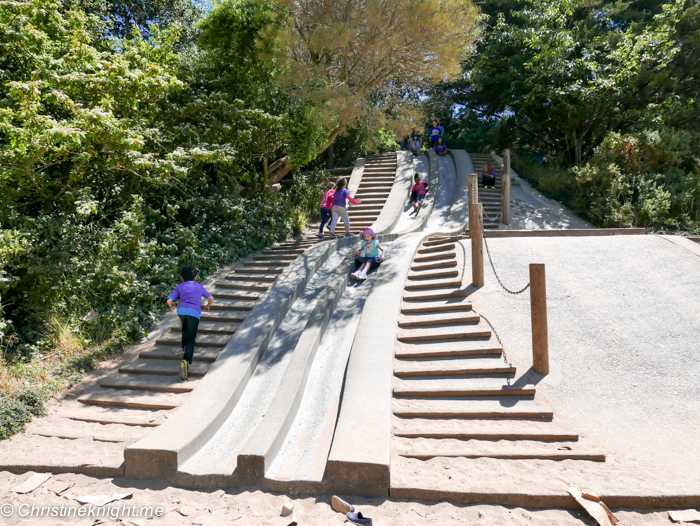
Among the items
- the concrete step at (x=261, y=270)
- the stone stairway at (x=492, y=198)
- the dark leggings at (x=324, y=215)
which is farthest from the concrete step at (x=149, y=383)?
the stone stairway at (x=492, y=198)

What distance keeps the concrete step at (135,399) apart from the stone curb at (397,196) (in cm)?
712

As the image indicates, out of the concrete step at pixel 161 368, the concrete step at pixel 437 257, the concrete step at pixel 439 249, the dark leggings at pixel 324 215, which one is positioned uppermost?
the dark leggings at pixel 324 215

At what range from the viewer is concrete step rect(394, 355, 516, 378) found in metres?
5.72

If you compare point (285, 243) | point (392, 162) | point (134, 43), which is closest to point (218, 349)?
point (285, 243)

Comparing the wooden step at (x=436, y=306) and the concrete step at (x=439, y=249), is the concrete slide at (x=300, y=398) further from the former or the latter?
the concrete step at (x=439, y=249)

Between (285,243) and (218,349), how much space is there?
5040mm

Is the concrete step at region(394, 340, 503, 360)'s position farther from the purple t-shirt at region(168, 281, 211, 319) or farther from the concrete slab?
the purple t-shirt at region(168, 281, 211, 319)

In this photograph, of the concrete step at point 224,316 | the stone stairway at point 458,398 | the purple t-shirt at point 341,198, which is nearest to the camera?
the stone stairway at point 458,398

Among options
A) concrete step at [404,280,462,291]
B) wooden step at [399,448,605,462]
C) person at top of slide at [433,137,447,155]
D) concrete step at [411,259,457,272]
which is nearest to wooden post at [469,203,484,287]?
concrete step at [404,280,462,291]

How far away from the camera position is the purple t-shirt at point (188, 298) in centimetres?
595

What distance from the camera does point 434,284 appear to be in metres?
7.94

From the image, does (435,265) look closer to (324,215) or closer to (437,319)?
(437,319)

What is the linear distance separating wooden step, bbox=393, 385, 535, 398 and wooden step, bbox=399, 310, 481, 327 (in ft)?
4.67

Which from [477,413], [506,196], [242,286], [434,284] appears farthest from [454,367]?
[506,196]
